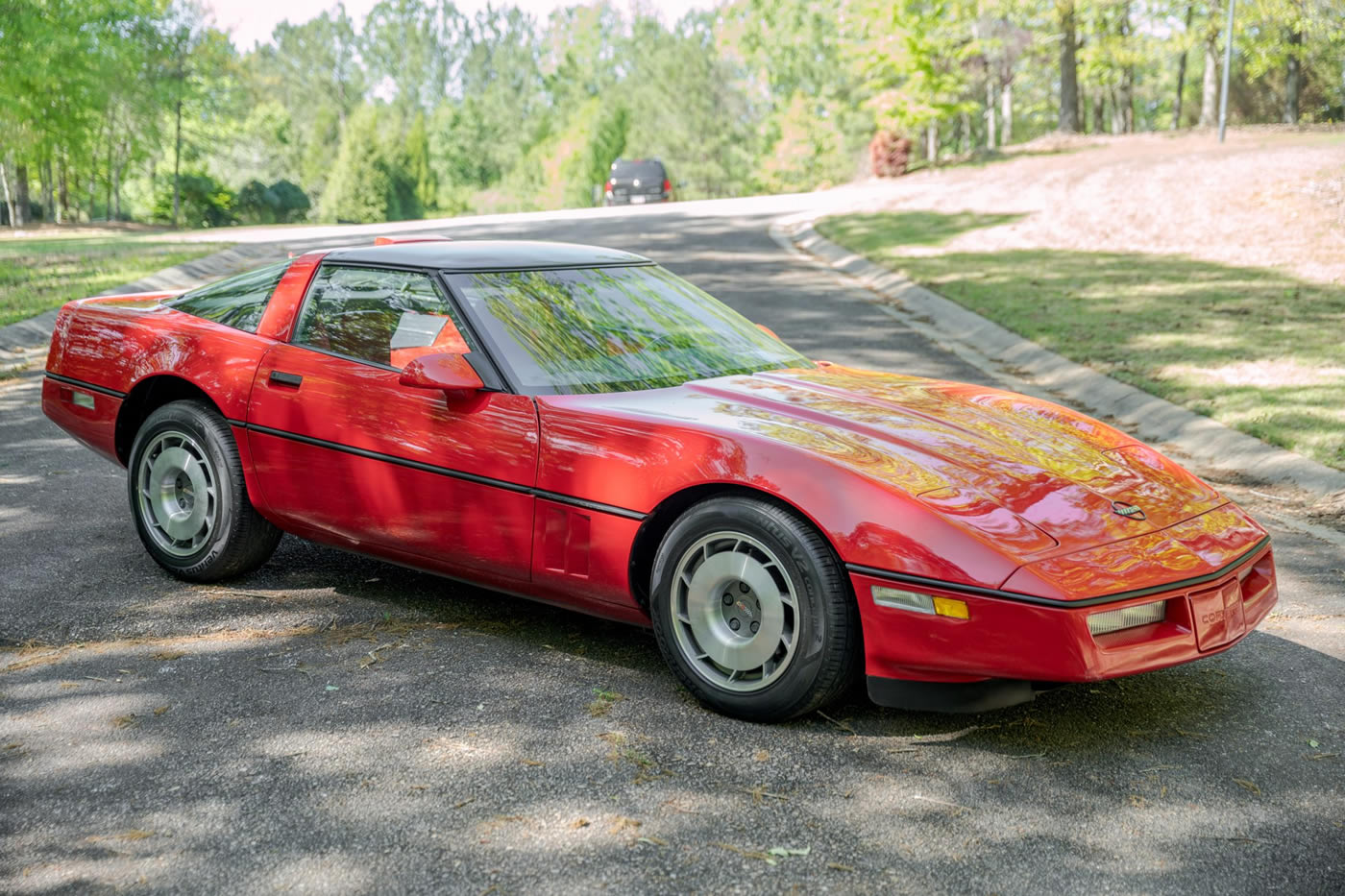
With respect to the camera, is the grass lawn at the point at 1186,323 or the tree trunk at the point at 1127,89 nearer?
the grass lawn at the point at 1186,323

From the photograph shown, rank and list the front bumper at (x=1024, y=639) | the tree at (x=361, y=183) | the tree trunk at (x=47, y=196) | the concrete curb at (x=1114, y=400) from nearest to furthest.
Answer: the front bumper at (x=1024, y=639) → the concrete curb at (x=1114, y=400) → the tree trunk at (x=47, y=196) → the tree at (x=361, y=183)

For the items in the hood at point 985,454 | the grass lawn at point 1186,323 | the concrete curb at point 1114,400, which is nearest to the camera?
the hood at point 985,454

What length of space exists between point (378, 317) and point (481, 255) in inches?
17.5

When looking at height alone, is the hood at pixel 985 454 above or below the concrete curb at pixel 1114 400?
above

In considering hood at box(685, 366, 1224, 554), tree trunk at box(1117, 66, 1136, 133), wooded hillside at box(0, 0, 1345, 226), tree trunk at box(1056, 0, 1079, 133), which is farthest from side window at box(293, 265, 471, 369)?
tree trunk at box(1117, 66, 1136, 133)

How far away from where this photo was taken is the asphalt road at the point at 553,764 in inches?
106

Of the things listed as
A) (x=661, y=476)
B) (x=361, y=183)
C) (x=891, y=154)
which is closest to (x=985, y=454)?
(x=661, y=476)

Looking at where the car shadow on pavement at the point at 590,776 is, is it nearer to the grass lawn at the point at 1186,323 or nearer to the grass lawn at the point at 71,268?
the grass lawn at the point at 1186,323

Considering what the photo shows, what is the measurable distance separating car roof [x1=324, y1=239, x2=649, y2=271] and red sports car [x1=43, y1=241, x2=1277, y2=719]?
18mm

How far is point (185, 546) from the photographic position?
4691 mm

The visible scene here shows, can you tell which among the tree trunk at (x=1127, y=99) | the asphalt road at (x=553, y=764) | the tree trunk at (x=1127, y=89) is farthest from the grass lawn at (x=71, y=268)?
the tree trunk at (x=1127, y=99)

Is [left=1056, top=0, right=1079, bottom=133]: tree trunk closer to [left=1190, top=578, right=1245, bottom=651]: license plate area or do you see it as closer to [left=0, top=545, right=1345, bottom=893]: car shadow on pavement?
[left=0, top=545, right=1345, bottom=893]: car shadow on pavement

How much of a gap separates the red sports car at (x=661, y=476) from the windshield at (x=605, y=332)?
14 mm

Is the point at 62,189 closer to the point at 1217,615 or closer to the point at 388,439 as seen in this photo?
the point at 388,439
